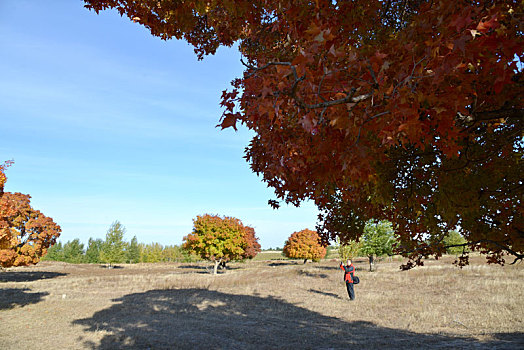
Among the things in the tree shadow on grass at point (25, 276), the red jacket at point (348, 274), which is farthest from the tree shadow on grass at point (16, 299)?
the red jacket at point (348, 274)

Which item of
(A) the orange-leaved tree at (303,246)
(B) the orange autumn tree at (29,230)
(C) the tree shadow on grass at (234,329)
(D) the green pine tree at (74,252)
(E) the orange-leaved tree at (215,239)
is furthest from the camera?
(D) the green pine tree at (74,252)

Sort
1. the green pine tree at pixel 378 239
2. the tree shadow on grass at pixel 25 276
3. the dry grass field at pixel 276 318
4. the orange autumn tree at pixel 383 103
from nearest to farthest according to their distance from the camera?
the orange autumn tree at pixel 383 103
the dry grass field at pixel 276 318
the tree shadow on grass at pixel 25 276
the green pine tree at pixel 378 239

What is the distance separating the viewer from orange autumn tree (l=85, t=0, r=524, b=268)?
269cm

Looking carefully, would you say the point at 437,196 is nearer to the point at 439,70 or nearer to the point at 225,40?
the point at 439,70

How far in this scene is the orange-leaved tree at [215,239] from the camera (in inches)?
1564

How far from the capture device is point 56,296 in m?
18.2

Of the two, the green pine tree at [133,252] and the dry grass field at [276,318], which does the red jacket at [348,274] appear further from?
the green pine tree at [133,252]

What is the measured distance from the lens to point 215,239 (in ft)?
131

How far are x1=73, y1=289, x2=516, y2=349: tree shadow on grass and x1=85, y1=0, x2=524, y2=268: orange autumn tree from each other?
11.8ft

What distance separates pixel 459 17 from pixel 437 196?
376 cm

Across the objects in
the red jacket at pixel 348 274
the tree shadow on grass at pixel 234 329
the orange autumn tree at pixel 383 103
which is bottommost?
the tree shadow on grass at pixel 234 329

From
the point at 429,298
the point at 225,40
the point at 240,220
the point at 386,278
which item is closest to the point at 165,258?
the point at 240,220

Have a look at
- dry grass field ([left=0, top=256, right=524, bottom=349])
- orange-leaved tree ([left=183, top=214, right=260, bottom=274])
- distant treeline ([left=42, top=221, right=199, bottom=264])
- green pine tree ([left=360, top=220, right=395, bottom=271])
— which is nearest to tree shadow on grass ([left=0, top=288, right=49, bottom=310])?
dry grass field ([left=0, top=256, right=524, bottom=349])

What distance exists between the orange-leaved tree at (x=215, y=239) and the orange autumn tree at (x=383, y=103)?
3257 centimetres
